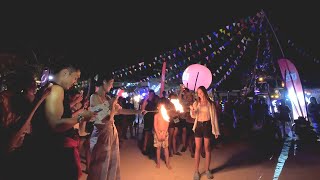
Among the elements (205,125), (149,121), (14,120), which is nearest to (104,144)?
(14,120)

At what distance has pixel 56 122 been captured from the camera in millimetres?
3018

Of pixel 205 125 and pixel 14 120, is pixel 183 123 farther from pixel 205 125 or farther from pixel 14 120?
pixel 14 120

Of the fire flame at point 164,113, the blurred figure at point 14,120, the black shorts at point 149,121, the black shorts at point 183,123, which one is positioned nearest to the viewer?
the blurred figure at point 14,120

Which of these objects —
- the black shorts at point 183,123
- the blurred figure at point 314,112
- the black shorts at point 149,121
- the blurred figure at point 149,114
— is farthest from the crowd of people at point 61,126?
the blurred figure at point 314,112

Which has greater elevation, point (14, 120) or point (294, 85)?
point (294, 85)

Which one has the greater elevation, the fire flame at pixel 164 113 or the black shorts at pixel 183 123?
the fire flame at pixel 164 113

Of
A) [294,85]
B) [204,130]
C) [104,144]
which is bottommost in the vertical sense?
[104,144]

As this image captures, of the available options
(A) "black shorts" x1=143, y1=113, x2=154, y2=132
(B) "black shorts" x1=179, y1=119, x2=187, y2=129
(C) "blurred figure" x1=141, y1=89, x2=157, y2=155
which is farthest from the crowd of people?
(B) "black shorts" x1=179, y1=119, x2=187, y2=129

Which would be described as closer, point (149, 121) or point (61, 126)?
point (61, 126)

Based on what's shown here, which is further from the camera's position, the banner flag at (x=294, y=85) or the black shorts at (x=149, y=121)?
the banner flag at (x=294, y=85)

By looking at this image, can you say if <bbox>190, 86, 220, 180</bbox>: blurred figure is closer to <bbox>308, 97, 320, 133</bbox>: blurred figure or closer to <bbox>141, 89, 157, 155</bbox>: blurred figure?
<bbox>141, 89, 157, 155</bbox>: blurred figure

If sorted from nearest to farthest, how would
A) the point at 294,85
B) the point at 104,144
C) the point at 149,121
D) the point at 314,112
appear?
the point at 104,144
the point at 149,121
the point at 294,85
the point at 314,112

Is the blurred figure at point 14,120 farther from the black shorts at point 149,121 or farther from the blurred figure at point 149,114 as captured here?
the black shorts at point 149,121

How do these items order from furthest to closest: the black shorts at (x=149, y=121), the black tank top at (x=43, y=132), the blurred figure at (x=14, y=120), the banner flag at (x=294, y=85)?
the banner flag at (x=294, y=85) → the black shorts at (x=149, y=121) → the blurred figure at (x=14, y=120) → the black tank top at (x=43, y=132)
